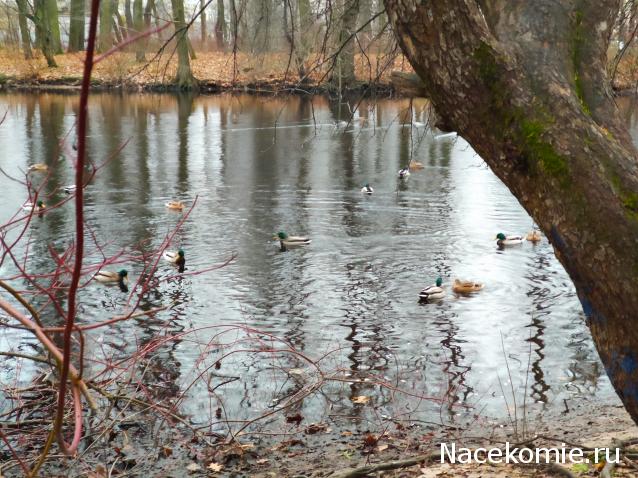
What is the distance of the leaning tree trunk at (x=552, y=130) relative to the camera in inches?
114

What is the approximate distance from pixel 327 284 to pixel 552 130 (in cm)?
800

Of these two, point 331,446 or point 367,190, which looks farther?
point 367,190

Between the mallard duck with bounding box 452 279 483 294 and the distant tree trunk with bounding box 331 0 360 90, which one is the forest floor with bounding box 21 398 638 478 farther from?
the mallard duck with bounding box 452 279 483 294

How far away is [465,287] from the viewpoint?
1058cm

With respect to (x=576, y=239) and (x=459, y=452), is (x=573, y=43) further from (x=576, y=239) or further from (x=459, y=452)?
(x=459, y=452)

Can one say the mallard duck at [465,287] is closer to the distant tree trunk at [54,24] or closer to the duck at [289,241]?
the duck at [289,241]

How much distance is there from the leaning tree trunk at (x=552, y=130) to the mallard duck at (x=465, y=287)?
7314 mm

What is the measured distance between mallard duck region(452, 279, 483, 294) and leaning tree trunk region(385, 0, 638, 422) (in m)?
7.31

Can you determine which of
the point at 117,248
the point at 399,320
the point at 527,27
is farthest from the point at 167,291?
the point at 527,27

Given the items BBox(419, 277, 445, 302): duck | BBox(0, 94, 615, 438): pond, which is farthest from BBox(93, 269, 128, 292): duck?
BBox(419, 277, 445, 302): duck

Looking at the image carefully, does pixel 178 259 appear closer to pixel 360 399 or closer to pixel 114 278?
pixel 114 278

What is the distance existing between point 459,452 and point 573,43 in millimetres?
3307

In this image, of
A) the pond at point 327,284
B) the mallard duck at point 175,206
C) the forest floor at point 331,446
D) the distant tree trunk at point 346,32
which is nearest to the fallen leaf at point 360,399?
the pond at point 327,284

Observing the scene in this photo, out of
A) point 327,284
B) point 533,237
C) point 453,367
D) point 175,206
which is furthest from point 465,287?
point 175,206
